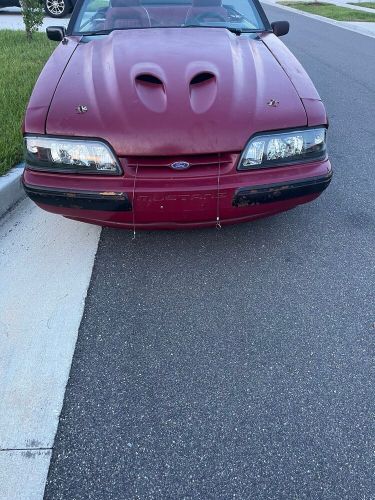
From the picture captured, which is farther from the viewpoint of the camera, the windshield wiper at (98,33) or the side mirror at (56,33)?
the side mirror at (56,33)

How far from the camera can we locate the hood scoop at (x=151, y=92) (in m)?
2.32

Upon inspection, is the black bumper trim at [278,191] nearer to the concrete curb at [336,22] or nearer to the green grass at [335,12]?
the concrete curb at [336,22]

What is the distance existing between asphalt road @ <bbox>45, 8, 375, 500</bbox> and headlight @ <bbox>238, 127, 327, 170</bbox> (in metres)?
0.68

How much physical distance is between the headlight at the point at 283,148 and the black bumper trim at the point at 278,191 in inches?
4.4

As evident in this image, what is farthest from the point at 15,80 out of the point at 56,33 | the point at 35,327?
the point at 35,327

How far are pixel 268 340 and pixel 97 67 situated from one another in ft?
5.88

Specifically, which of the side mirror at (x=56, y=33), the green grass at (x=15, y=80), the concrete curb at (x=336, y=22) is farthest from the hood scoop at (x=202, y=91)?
the concrete curb at (x=336, y=22)

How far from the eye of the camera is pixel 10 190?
11.1 ft

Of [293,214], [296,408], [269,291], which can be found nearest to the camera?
[296,408]

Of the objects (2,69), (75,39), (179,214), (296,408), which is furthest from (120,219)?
(2,69)

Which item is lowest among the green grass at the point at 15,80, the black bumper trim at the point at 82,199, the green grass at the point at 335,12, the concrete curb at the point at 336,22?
the concrete curb at the point at 336,22

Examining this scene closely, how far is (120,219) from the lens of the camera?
7.86ft

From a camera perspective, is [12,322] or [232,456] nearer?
[232,456]

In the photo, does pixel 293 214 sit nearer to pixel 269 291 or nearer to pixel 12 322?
pixel 269 291
